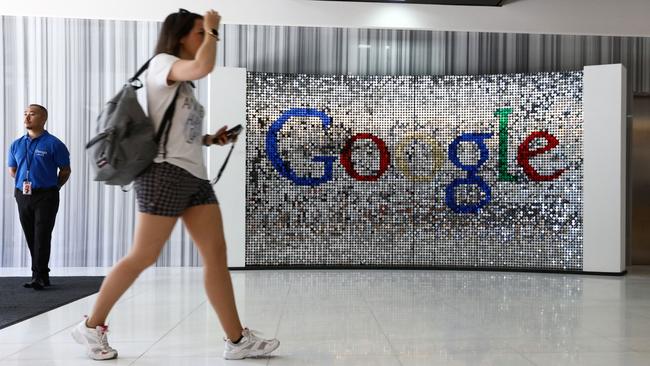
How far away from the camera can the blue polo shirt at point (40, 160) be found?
478 cm

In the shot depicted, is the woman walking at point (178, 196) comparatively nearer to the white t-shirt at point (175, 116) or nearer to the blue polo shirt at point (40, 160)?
the white t-shirt at point (175, 116)

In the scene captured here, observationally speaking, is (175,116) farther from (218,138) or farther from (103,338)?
(103,338)

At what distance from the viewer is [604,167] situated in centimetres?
635

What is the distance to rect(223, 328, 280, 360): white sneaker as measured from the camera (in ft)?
8.61

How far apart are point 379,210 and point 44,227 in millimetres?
3302

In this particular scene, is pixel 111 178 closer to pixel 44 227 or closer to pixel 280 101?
pixel 44 227

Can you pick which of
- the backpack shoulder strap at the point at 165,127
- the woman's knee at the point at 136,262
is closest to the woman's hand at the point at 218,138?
the backpack shoulder strap at the point at 165,127

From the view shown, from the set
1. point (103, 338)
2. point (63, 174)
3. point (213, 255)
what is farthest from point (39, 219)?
point (213, 255)

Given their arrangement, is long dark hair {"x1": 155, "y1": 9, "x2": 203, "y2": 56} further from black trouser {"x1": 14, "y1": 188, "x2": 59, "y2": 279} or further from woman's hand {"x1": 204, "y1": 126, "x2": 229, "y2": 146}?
black trouser {"x1": 14, "y1": 188, "x2": 59, "y2": 279}

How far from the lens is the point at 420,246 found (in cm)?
676

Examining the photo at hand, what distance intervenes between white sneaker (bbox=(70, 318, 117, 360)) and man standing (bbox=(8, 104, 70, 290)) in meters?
2.46

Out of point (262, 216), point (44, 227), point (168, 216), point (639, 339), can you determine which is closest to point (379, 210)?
point (262, 216)

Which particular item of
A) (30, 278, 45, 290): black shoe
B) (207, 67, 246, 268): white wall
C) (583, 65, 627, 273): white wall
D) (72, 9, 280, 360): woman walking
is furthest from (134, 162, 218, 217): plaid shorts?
(583, 65, 627, 273): white wall

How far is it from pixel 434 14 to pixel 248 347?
194 inches
